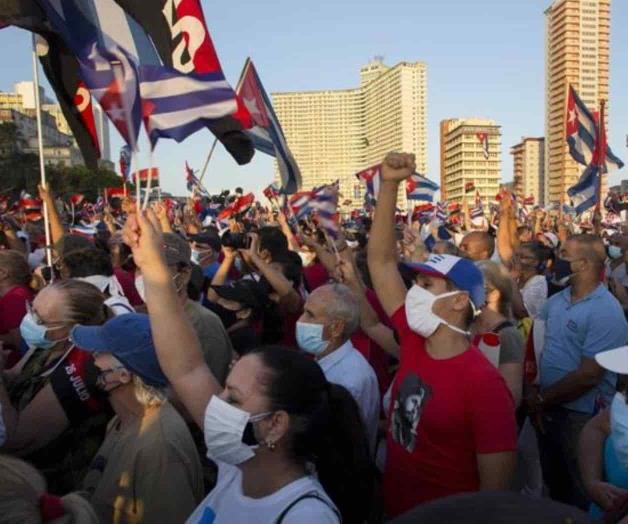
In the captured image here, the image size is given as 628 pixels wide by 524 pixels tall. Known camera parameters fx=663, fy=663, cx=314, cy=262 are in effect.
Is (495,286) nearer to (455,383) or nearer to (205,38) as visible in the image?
(455,383)

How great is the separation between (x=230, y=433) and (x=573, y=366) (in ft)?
9.26

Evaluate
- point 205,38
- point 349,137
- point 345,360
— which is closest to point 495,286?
point 345,360

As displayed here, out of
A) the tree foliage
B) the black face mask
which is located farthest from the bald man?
the tree foliage

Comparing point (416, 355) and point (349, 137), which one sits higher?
point (349, 137)

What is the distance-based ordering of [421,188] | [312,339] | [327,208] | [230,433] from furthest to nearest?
[421,188] → [327,208] → [312,339] → [230,433]

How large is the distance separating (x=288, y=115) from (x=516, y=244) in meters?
156

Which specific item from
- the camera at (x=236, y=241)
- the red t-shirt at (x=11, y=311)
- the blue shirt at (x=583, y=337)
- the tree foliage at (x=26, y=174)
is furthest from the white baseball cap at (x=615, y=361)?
the tree foliage at (x=26, y=174)

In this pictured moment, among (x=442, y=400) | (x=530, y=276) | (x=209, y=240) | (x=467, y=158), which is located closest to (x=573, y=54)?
(x=467, y=158)

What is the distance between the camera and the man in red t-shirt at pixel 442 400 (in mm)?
2584

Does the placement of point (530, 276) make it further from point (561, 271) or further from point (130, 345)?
→ point (130, 345)

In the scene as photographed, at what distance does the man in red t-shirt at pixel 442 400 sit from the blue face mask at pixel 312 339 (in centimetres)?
46

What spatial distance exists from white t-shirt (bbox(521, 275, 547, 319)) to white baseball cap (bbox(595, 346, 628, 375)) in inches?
148

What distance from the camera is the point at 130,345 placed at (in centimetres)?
252

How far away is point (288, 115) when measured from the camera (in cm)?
15888
